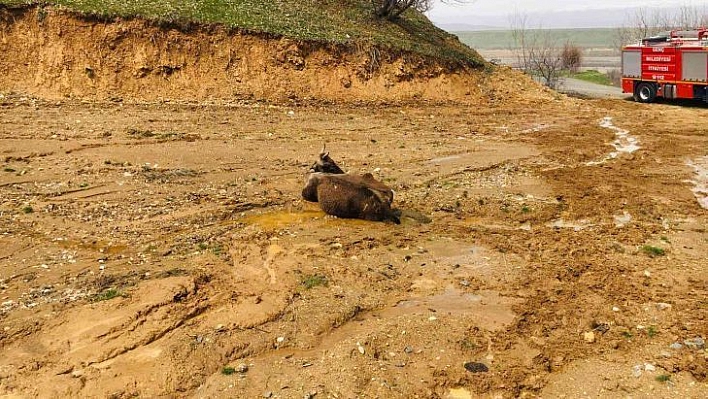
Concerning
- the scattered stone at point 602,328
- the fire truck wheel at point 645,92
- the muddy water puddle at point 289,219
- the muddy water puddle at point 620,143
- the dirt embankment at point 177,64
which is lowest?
the scattered stone at point 602,328

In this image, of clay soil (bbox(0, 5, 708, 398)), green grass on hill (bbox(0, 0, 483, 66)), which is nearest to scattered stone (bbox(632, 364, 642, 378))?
clay soil (bbox(0, 5, 708, 398))

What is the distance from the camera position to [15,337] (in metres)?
7.08

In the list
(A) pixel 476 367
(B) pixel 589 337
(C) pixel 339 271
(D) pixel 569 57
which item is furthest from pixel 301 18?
(D) pixel 569 57

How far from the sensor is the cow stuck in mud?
36.3ft

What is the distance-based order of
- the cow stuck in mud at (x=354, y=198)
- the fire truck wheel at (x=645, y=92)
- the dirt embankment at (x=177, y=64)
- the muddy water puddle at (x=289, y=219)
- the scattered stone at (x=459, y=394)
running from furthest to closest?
the fire truck wheel at (x=645, y=92) → the dirt embankment at (x=177, y=64) → the cow stuck in mud at (x=354, y=198) → the muddy water puddle at (x=289, y=219) → the scattered stone at (x=459, y=394)

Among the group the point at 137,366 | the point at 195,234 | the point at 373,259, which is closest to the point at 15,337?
the point at 137,366

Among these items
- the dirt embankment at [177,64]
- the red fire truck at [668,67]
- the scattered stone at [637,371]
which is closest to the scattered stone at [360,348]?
the scattered stone at [637,371]

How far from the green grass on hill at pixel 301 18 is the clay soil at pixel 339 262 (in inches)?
177

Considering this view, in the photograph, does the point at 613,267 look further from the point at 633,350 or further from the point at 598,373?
the point at 598,373

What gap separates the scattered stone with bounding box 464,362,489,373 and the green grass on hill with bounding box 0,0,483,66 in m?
18.3

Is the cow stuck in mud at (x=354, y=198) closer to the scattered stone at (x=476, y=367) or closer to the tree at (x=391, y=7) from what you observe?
the scattered stone at (x=476, y=367)

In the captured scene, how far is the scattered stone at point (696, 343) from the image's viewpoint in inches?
286

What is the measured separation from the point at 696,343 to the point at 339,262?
15.0 feet

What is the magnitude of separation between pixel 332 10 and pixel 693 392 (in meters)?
23.3
